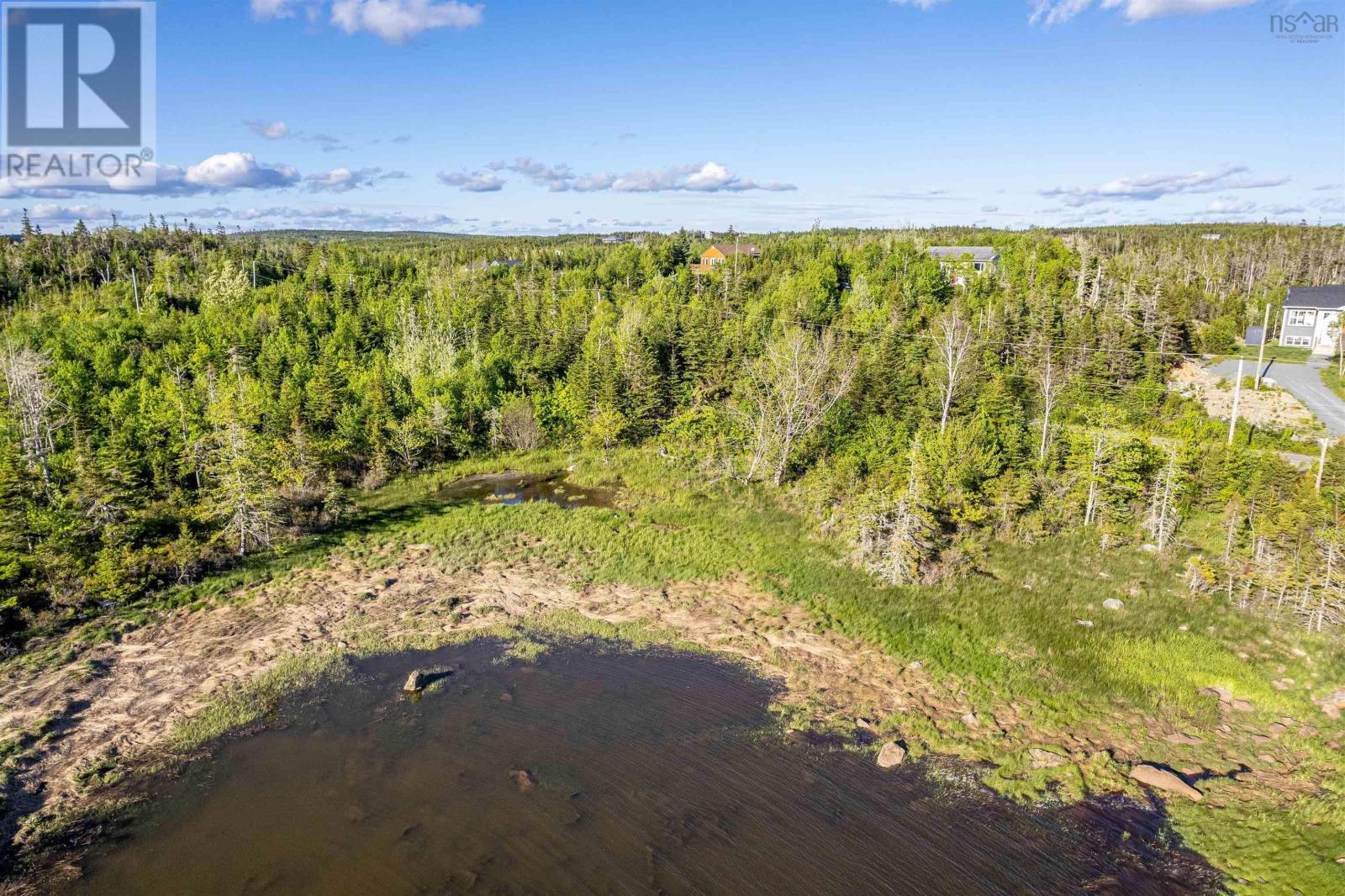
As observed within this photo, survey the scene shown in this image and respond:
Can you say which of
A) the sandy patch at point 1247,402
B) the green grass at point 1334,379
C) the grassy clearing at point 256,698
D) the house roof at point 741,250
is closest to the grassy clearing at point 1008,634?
the grassy clearing at point 256,698

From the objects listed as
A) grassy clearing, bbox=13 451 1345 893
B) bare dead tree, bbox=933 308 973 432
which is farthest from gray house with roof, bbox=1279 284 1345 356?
grassy clearing, bbox=13 451 1345 893

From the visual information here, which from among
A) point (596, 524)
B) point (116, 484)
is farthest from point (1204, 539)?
point (116, 484)

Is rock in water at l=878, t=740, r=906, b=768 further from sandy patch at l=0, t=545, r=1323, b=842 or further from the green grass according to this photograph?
the green grass

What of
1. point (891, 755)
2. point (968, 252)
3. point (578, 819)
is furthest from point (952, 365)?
point (968, 252)

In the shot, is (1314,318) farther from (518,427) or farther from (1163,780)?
(518,427)

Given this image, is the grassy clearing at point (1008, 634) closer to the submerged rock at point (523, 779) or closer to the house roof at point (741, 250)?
the submerged rock at point (523, 779)

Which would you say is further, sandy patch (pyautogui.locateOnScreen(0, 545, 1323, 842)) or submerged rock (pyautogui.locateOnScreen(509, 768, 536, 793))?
sandy patch (pyautogui.locateOnScreen(0, 545, 1323, 842))

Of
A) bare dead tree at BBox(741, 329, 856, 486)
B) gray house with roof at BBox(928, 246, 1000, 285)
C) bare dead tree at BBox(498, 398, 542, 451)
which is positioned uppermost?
gray house with roof at BBox(928, 246, 1000, 285)
